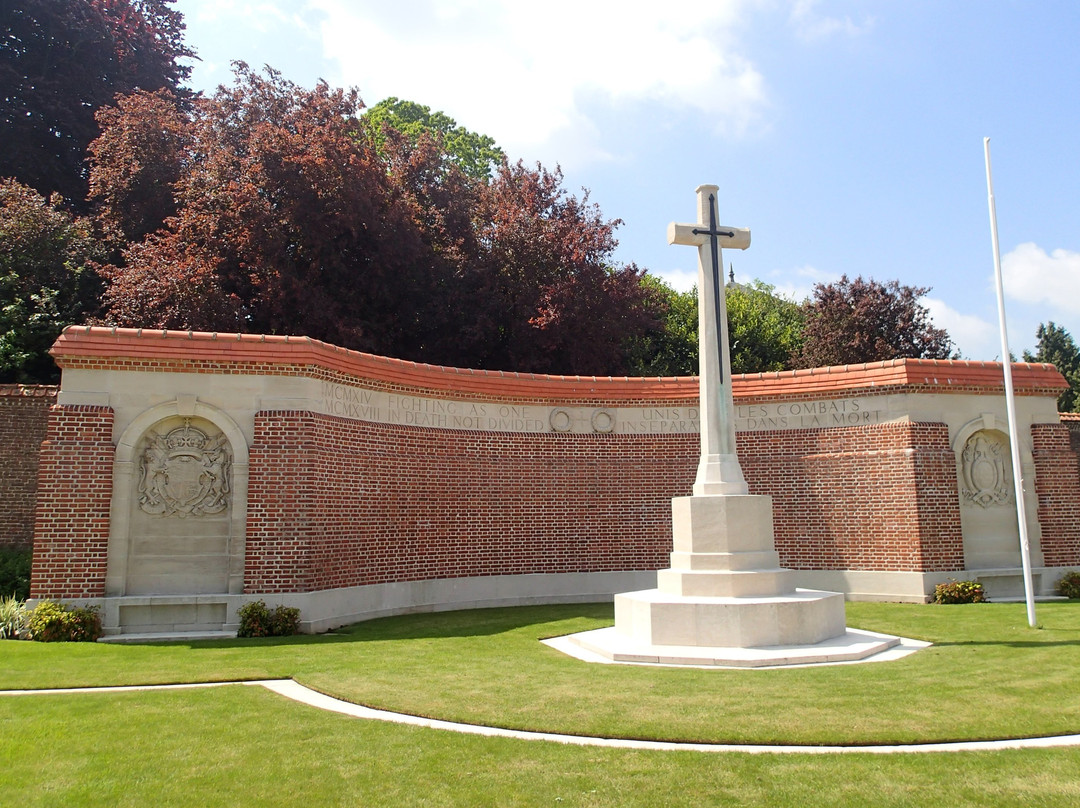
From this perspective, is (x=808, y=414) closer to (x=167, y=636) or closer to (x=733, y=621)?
(x=733, y=621)

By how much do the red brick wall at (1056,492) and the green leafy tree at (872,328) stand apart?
47.9 ft

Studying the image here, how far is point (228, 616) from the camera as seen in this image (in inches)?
489

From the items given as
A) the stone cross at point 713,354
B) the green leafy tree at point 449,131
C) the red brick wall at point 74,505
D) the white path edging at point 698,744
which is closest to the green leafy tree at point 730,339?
the green leafy tree at point 449,131

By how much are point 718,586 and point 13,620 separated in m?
10.0

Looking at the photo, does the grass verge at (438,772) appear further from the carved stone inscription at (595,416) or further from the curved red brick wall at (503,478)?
the carved stone inscription at (595,416)

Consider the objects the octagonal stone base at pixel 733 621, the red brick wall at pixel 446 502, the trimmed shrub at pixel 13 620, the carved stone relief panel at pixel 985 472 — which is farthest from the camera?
the carved stone relief panel at pixel 985 472

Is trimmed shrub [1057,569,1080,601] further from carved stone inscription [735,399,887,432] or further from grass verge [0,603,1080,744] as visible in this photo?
carved stone inscription [735,399,887,432]

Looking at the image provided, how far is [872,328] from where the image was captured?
31.0 meters

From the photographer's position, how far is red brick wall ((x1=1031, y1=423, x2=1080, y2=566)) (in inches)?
626

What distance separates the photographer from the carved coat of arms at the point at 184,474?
12609 millimetres

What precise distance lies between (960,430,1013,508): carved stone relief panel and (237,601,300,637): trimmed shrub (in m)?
12.3

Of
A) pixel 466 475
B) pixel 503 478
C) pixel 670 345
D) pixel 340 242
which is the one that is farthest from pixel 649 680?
pixel 670 345

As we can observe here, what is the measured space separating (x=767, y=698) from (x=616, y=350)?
18336mm

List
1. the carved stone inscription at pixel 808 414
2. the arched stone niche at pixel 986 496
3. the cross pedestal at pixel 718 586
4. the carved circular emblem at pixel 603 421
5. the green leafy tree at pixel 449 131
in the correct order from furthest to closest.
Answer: the green leafy tree at pixel 449 131, the carved circular emblem at pixel 603 421, the carved stone inscription at pixel 808 414, the arched stone niche at pixel 986 496, the cross pedestal at pixel 718 586
